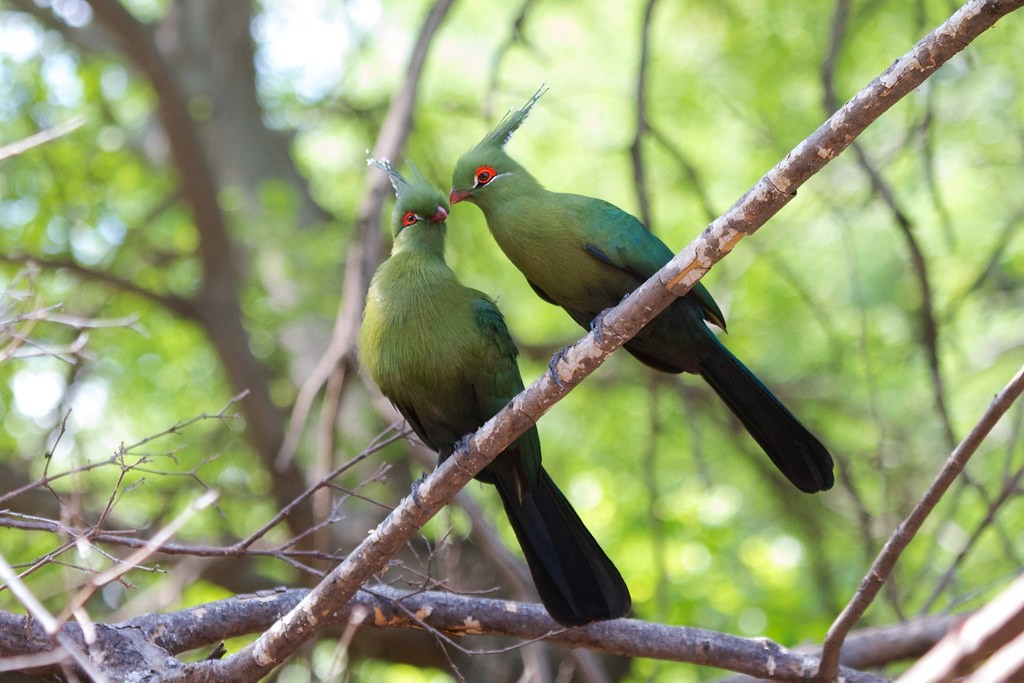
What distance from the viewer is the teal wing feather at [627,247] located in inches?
158

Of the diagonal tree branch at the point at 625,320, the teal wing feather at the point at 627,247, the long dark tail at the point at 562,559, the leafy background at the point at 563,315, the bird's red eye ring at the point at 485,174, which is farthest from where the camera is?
the leafy background at the point at 563,315

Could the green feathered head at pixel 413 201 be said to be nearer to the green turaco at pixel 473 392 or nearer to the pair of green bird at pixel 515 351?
the pair of green bird at pixel 515 351

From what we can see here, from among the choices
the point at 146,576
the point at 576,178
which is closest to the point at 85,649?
the point at 146,576

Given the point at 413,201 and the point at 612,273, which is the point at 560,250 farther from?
the point at 413,201

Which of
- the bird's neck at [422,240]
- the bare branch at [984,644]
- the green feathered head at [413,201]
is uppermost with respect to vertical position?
the green feathered head at [413,201]

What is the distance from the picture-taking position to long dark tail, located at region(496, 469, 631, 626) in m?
3.62

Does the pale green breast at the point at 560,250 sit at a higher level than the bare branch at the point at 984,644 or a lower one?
higher

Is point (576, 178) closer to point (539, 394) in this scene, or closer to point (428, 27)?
point (428, 27)

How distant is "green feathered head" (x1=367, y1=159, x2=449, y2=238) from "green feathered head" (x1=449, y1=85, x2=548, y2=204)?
0.10 meters

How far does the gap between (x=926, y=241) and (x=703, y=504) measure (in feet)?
8.90

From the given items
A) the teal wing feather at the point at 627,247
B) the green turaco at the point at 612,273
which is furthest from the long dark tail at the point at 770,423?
the teal wing feather at the point at 627,247

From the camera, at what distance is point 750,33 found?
295 inches

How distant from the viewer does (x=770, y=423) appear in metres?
3.87

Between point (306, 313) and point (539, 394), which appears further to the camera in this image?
point (306, 313)
